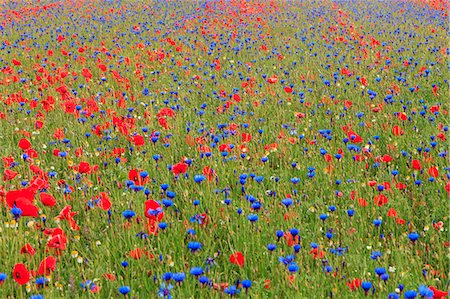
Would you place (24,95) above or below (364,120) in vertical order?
above

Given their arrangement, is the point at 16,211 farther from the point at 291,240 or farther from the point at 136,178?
the point at 291,240

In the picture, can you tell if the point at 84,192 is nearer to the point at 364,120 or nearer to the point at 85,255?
the point at 85,255

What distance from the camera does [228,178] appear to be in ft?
11.9

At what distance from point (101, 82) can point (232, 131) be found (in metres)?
2.98

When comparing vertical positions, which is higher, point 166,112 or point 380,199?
point 166,112

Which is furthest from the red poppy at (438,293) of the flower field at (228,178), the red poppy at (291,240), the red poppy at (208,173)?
the red poppy at (208,173)

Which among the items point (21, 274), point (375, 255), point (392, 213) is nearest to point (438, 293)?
point (375, 255)

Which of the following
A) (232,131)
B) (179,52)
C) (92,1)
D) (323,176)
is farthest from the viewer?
(92,1)

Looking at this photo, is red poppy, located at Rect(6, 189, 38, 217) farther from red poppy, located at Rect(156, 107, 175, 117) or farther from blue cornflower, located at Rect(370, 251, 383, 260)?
red poppy, located at Rect(156, 107, 175, 117)

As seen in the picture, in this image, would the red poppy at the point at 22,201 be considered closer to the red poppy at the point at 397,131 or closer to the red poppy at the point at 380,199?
the red poppy at the point at 380,199

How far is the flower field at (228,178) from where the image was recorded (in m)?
2.37

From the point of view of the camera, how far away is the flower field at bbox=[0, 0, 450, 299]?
2.37m

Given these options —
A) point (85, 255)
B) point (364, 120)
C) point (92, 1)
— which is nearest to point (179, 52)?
point (364, 120)

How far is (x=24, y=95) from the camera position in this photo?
19.3 feet
